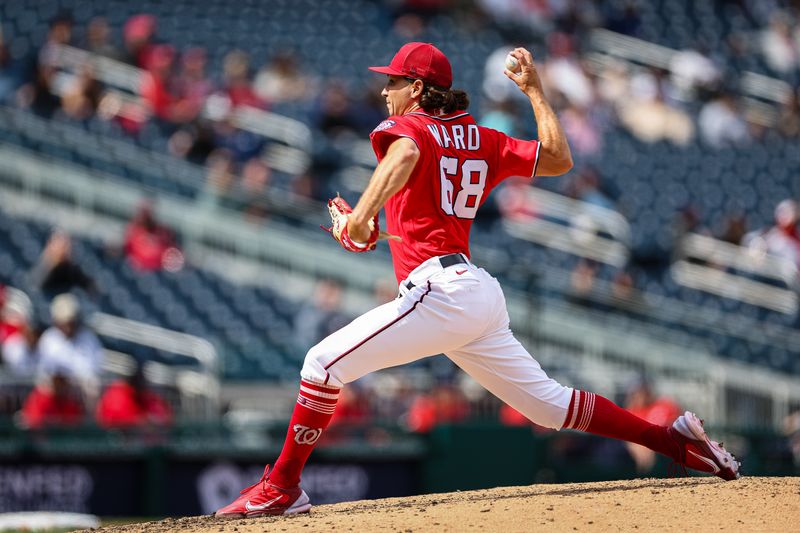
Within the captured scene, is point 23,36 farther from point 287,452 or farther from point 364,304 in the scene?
point 287,452

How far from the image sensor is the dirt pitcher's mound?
4.95m

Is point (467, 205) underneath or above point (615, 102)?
underneath

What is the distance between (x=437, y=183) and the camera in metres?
5.08

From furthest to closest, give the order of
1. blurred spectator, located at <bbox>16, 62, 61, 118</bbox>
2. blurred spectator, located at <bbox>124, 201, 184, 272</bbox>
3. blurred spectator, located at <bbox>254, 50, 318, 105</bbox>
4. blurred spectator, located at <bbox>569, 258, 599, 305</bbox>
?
1. blurred spectator, located at <bbox>254, 50, 318, 105</bbox>
2. blurred spectator, located at <bbox>16, 62, 61, 118</bbox>
3. blurred spectator, located at <bbox>569, 258, 599, 305</bbox>
4. blurred spectator, located at <bbox>124, 201, 184, 272</bbox>

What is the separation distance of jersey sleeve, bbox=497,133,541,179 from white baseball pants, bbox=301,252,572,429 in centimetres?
47

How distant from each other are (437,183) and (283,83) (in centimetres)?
1116

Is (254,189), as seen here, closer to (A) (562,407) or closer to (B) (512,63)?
(B) (512,63)

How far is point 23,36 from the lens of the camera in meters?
16.0

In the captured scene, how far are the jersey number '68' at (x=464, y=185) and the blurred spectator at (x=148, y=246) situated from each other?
8.07 metres

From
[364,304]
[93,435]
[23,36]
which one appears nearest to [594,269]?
[364,304]

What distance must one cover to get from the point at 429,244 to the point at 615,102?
13386 mm

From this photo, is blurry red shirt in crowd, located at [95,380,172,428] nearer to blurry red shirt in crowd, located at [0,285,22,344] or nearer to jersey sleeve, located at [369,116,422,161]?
blurry red shirt in crowd, located at [0,285,22,344]

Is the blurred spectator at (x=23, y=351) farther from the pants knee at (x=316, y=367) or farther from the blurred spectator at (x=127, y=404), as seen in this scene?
the pants knee at (x=316, y=367)

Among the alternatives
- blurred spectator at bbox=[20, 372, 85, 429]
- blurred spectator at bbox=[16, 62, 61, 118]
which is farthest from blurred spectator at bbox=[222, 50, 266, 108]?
blurred spectator at bbox=[20, 372, 85, 429]
